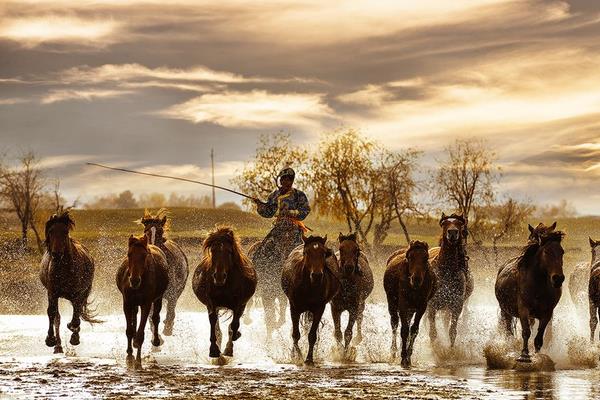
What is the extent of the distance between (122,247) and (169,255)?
36.2m

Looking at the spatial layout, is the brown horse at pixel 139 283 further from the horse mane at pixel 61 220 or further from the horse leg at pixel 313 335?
the horse leg at pixel 313 335

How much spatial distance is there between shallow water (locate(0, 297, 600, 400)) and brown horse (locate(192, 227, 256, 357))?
26.3 inches

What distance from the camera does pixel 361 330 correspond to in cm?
2038

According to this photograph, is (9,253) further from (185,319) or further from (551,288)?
(551,288)

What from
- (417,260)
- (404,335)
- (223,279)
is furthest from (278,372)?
(417,260)

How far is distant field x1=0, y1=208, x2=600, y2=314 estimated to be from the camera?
38.5 m

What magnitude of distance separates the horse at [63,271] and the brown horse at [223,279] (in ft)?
7.92

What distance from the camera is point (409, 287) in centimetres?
1655

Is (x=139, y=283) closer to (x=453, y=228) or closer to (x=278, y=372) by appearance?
(x=278, y=372)

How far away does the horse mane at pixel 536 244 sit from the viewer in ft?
52.0

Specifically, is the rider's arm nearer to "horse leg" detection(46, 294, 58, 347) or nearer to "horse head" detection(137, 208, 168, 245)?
"horse head" detection(137, 208, 168, 245)

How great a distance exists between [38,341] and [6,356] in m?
2.58

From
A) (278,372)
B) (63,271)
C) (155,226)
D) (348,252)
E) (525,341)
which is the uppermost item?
(155,226)

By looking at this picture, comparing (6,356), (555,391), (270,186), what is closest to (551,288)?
(555,391)
